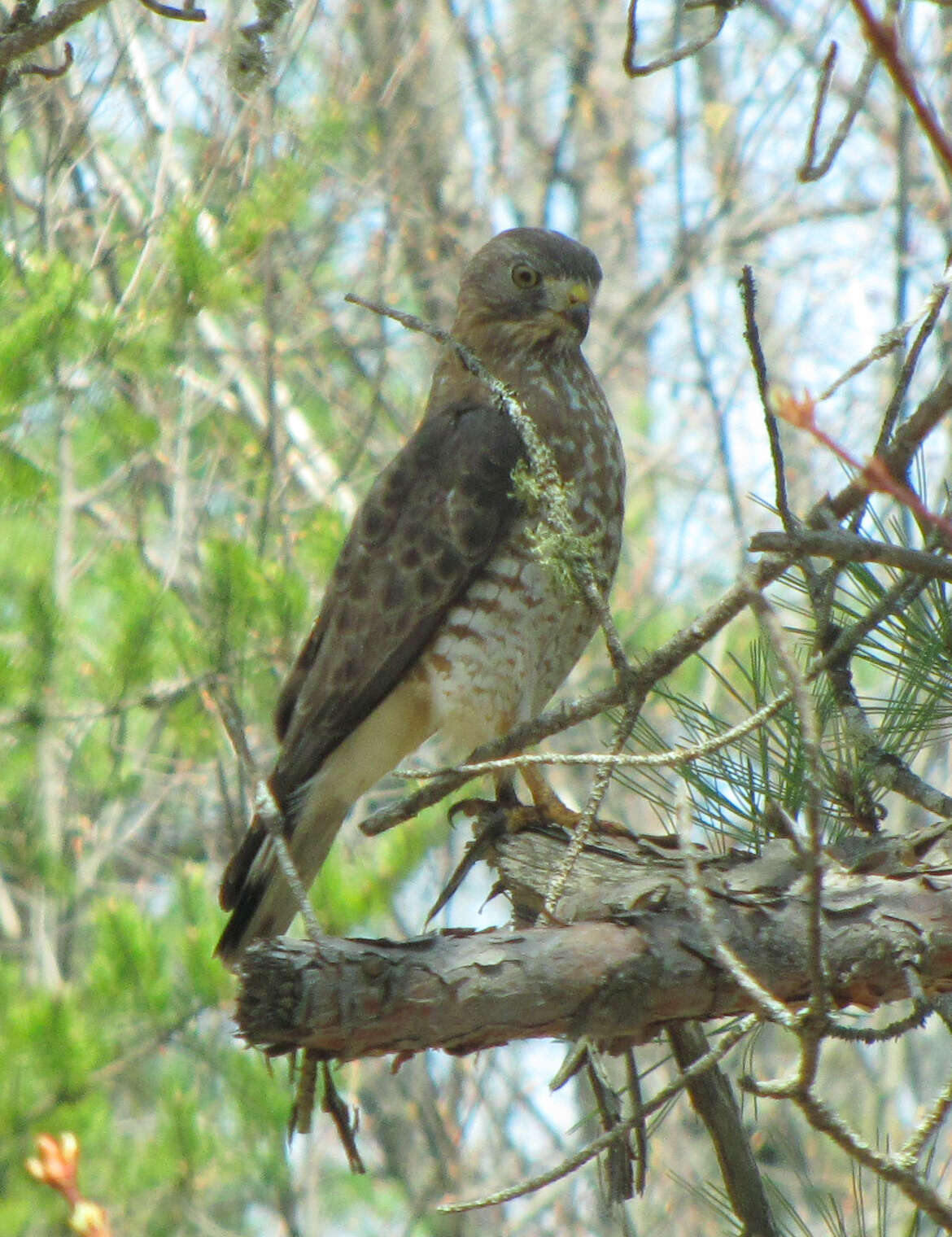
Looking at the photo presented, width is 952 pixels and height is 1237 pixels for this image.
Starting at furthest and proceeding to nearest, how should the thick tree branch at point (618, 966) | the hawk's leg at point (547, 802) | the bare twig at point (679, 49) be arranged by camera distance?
1. the hawk's leg at point (547, 802)
2. the bare twig at point (679, 49)
3. the thick tree branch at point (618, 966)

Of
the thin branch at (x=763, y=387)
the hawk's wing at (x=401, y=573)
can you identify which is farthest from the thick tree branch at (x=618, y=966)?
the hawk's wing at (x=401, y=573)

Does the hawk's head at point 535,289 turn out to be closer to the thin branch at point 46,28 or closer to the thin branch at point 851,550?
the thin branch at point 46,28

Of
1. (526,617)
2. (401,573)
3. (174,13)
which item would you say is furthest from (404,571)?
(174,13)

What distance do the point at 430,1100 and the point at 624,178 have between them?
5.25 meters

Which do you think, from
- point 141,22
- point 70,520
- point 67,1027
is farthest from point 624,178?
point 67,1027

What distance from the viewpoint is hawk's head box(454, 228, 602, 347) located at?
381 cm

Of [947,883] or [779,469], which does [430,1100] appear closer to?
[947,883]

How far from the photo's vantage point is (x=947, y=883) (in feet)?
6.51

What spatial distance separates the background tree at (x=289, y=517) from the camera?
406cm

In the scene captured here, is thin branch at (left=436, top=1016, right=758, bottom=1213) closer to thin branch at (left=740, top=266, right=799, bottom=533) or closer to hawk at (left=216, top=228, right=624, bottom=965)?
thin branch at (left=740, top=266, right=799, bottom=533)

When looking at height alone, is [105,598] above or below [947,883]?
above

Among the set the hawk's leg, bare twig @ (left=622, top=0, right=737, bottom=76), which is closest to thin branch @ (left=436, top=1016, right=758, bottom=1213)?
bare twig @ (left=622, top=0, right=737, bottom=76)

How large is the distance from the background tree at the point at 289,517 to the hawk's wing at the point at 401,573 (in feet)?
1.51

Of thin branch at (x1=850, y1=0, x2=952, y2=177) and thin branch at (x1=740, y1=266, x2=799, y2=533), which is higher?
thin branch at (x1=740, y1=266, x2=799, y2=533)
